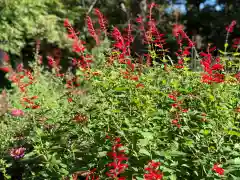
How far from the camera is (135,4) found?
627 inches

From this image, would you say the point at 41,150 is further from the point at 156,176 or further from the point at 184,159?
the point at 156,176

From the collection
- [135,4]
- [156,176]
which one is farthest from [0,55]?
[156,176]

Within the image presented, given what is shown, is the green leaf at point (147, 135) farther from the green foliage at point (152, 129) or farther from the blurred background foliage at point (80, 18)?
the blurred background foliage at point (80, 18)

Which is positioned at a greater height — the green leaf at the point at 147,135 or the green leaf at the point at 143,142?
the green leaf at the point at 147,135

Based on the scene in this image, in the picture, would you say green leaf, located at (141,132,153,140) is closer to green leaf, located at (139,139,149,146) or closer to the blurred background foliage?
green leaf, located at (139,139,149,146)

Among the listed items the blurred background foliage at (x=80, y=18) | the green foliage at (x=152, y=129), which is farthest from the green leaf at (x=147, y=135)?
the blurred background foliage at (x=80, y=18)

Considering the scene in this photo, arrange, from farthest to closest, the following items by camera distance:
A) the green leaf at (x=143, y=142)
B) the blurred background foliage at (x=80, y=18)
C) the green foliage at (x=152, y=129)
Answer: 1. the blurred background foliage at (x=80, y=18)
2. the green foliage at (x=152, y=129)
3. the green leaf at (x=143, y=142)

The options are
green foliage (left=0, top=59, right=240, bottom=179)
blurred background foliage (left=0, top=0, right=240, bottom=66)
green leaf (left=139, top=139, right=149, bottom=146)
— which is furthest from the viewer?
blurred background foliage (left=0, top=0, right=240, bottom=66)

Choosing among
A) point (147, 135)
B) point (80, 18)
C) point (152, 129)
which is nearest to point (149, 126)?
point (152, 129)

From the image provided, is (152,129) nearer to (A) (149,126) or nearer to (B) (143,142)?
(A) (149,126)

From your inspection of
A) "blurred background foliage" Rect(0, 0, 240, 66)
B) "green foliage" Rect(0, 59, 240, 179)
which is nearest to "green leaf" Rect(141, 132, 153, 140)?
"green foliage" Rect(0, 59, 240, 179)

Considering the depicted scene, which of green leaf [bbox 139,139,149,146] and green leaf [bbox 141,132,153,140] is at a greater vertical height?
green leaf [bbox 141,132,153,140]

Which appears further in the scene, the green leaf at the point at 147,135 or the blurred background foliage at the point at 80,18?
the blurred background foliage at the point at 80,18

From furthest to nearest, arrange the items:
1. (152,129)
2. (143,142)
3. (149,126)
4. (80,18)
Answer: (80,18) → (149,126) → (152,129) → (143,142)
